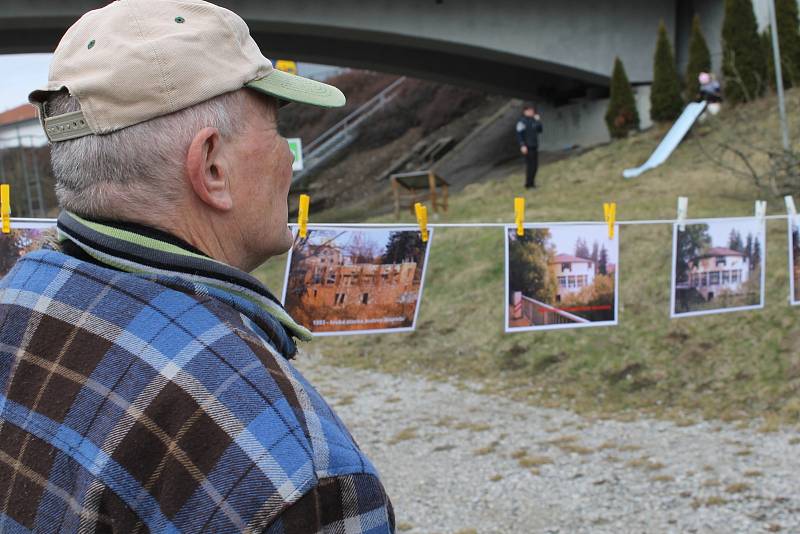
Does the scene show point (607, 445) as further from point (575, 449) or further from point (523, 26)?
point (523, 26)

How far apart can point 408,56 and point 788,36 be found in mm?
12114

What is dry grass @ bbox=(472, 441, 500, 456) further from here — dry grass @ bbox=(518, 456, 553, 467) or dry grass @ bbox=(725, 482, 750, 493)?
dry grass @ bbox=(725, 482, 750, 493)

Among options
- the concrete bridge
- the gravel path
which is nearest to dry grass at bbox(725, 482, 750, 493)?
the gravel path

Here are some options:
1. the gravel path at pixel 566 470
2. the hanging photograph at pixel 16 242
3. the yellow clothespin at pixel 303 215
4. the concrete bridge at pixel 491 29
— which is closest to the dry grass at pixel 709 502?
the gravel path at pixel 566 470

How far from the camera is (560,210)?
46.5 ft

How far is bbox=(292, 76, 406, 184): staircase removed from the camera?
33281 mm

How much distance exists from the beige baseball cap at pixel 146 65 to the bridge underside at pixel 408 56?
22026mm

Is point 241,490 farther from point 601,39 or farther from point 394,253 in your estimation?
point 601,39

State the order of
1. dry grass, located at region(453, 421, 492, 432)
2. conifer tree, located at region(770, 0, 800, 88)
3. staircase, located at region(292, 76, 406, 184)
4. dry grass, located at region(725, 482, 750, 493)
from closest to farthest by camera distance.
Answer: dry grass, located at region(725, 482, 750, 493), dry grass, located at region(453, 421, 492, 432), conifer tree, located at region(770, 0, 800, 88), staircase, located at region(292, 76, 406, 184)

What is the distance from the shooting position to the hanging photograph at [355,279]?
16.5 ft

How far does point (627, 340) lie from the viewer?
952 centimetres

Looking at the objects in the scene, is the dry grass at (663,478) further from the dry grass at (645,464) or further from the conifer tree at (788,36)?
the conifer tree at (788,36)

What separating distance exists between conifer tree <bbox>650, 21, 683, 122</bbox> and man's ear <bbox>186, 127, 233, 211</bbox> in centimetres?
2106

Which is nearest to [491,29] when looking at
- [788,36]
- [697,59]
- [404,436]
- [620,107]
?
[620,107]
